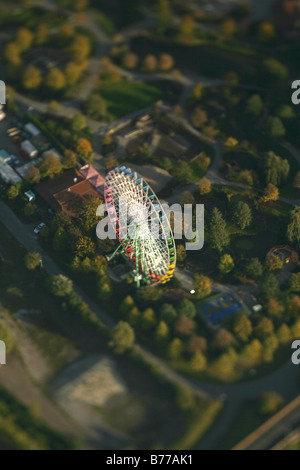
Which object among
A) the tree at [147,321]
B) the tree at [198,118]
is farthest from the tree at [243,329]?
the tree at [198,118]

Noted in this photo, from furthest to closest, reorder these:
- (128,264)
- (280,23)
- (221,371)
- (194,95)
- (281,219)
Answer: (280,23) < (194,95) < (281,219) < (128,264) < (221,371)

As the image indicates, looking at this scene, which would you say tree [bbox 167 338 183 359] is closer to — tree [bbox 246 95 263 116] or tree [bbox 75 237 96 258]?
tree [bbox 75 237 96 258]

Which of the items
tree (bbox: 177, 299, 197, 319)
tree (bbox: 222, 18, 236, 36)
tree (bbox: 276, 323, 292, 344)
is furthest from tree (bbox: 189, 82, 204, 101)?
tree (bbox: 276, 323, 292, 344)

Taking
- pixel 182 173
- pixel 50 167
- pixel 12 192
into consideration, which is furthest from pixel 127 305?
pixel 50 167

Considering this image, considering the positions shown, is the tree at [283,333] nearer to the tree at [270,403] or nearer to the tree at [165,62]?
the tree at [270,403]

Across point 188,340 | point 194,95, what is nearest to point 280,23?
point 194,95
